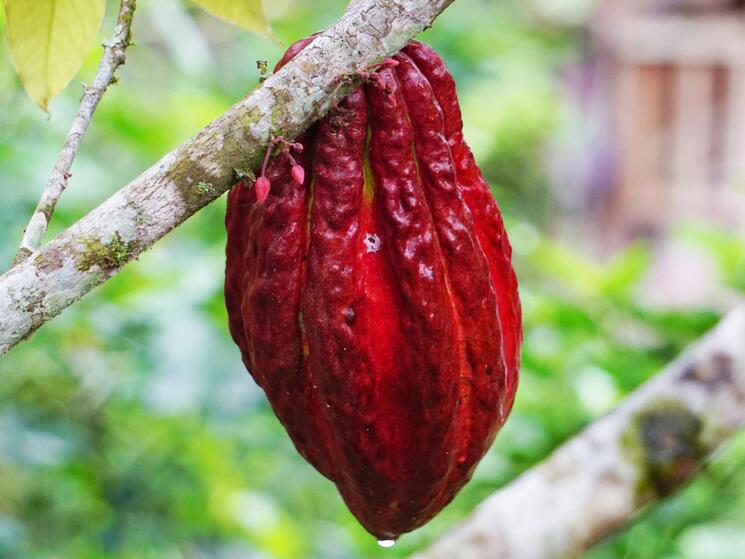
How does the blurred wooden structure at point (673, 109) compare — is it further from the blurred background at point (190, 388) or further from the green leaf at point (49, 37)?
the green leaf at point (49, 37)

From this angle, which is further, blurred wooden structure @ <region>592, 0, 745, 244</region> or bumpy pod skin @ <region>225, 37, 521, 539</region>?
blurred wooden structure @ <region>592, 0, 745, 244</region>

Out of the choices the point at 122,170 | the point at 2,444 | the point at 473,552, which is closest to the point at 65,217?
the point at 2,444

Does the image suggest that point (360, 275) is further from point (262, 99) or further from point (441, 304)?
point (262, 99)

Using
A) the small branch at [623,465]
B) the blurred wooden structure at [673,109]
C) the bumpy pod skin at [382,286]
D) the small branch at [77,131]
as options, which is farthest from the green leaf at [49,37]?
A: the blurred wooden structure at [673,109]

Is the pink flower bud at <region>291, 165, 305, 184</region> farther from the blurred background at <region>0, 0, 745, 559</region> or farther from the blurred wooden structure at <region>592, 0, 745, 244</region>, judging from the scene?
the blurred wooden structure at <region>592, 0, 745, 244</region>

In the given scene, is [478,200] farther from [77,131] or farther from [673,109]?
[673,109]

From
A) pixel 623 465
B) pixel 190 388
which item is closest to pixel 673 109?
pixel 190 388

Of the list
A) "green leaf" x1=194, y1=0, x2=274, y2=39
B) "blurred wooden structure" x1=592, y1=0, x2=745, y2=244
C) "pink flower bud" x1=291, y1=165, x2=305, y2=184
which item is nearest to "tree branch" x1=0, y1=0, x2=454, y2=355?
"pink flower bud" x1=291, y1=165, x2=305, y2=184
